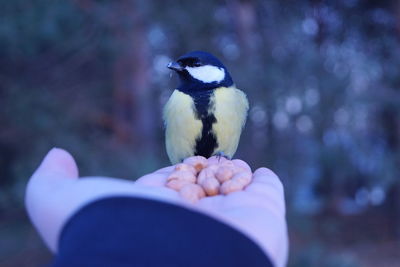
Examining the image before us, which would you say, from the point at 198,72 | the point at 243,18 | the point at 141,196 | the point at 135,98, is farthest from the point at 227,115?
the point at 243,18

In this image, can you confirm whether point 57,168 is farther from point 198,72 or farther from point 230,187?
point 198,72

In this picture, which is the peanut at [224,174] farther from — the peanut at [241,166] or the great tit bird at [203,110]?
the great tit bird at [203,110]

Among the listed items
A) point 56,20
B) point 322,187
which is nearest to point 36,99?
point 56,20

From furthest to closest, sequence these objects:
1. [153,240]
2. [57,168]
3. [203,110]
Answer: [203,110] < [57,168] < [153,240]

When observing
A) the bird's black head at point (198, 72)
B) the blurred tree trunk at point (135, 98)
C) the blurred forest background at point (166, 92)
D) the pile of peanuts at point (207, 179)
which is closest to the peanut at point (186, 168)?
the pile of peanuts at point (207, 179)

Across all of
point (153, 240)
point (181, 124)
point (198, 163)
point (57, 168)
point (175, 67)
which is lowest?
point (153, 240)

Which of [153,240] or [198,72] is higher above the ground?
[198,72]

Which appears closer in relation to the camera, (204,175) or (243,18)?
(204,175)

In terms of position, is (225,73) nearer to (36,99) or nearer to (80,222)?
(80,222)
